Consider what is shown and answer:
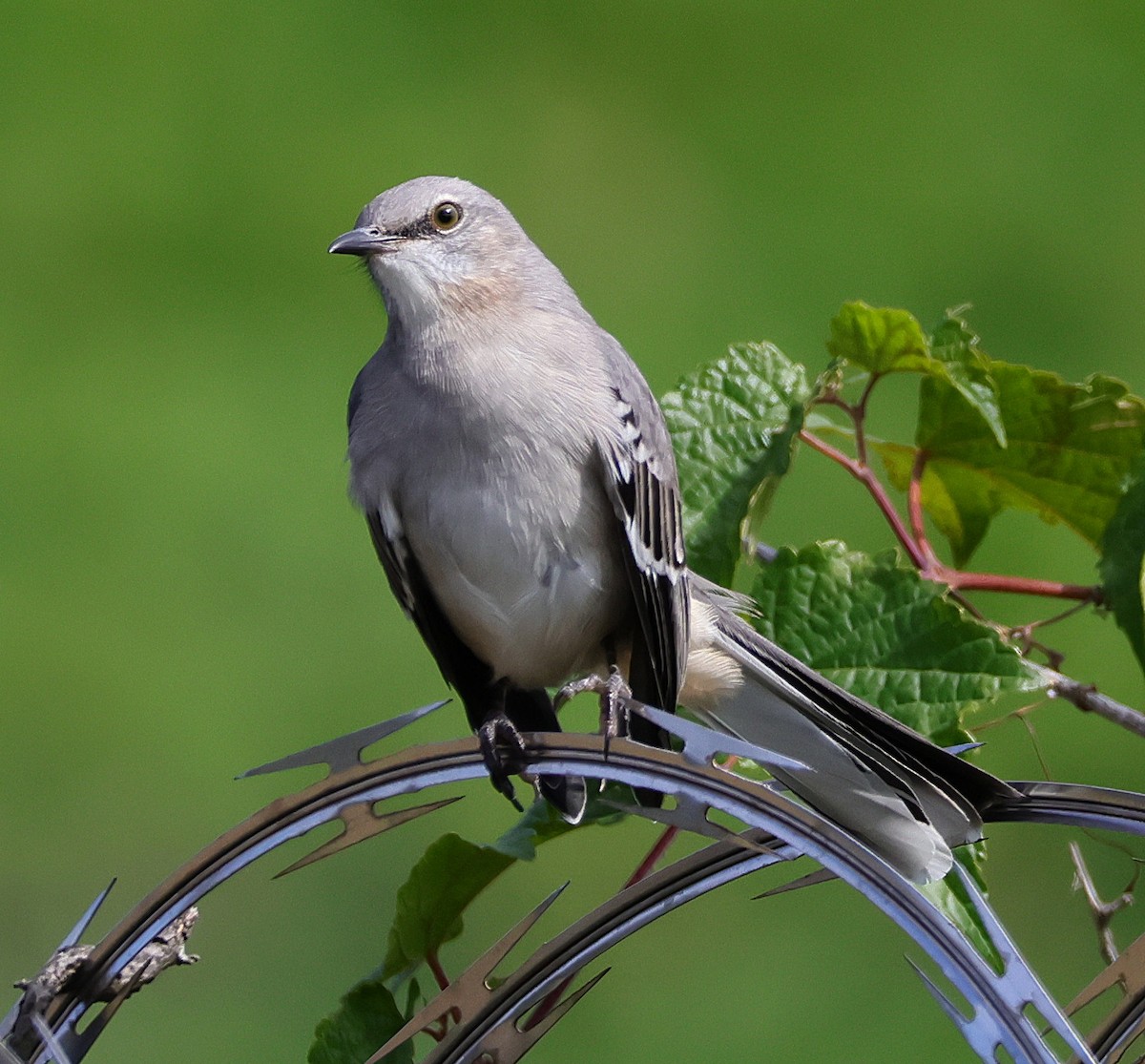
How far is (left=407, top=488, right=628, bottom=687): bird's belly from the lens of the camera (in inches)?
92.6

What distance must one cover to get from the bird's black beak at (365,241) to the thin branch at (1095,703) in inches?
45.5

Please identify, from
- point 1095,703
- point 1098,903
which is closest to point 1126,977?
point 1098,903

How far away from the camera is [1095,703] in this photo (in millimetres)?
2098

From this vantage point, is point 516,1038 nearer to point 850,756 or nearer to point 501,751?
point 501,751

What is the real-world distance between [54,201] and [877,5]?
357cm

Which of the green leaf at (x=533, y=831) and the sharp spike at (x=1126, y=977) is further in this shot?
the green leaf at (x=533, y=831)

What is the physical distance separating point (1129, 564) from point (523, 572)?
0.82 metres

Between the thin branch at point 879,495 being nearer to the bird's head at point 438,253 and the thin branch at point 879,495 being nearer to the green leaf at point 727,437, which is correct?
the green leaf at point 727,437

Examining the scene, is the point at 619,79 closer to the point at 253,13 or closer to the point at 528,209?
the point at 528,209

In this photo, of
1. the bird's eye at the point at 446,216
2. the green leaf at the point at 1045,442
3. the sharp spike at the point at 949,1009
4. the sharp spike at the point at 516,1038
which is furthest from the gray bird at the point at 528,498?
the sharp spike at the point at 949,1009

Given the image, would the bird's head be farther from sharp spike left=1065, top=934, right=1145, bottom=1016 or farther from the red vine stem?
sharp spike left=1065, top=934, right=1145, bottom=1016

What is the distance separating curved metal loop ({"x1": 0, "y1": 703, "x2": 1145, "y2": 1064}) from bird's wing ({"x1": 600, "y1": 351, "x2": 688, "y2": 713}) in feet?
2.30

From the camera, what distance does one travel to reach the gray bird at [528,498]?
234cm

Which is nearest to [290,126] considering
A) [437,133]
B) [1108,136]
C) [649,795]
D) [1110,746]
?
[437,133]
